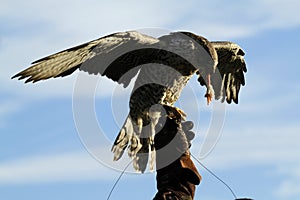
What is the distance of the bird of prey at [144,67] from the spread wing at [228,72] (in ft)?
1.30

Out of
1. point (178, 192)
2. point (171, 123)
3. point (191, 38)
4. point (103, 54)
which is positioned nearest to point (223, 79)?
point (191, 38)

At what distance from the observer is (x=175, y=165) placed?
5.32 m

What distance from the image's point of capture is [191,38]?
1162 centimetres

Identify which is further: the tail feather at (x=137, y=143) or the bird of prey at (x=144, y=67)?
the tail feather at (x=137, y=143)

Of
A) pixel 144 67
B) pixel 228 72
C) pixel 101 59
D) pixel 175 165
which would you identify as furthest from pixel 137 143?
pixel 175 165

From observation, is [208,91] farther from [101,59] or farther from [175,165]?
[175,165]

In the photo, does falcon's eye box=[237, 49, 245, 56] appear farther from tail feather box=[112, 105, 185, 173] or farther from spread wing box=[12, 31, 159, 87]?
tail feather box=[112, 105, 185, 173]

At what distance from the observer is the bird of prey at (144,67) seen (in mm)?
10092

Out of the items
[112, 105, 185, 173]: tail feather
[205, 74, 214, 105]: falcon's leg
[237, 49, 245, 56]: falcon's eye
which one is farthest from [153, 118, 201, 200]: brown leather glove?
[237, 49, 245, 56]: falcon's eye

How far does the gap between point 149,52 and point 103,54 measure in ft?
3.23

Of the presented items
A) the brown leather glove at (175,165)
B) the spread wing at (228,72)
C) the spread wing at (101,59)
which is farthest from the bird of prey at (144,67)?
the brown leather glove at (175,165)

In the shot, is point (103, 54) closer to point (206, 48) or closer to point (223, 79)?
point (206, 48)

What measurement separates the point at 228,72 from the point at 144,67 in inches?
83.1

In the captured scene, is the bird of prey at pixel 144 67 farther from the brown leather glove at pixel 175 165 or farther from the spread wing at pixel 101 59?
the brown leather glove at pixel 175 165
